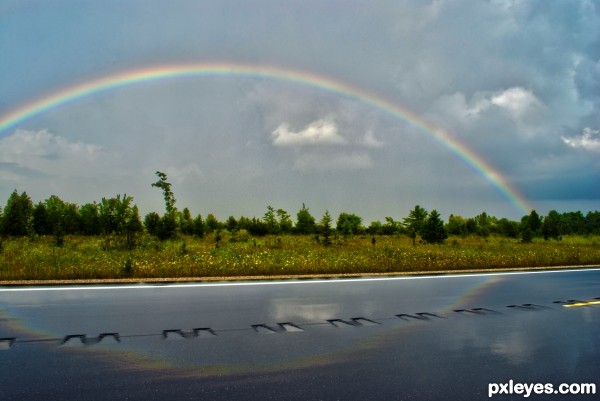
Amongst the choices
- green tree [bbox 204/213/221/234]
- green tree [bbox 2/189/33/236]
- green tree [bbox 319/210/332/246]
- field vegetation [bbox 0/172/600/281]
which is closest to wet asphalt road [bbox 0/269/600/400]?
field vegetation [bbox 0/172/600/281]

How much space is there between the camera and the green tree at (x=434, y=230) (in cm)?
3716

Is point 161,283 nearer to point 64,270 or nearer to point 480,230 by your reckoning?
point 64,270

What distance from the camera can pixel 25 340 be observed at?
6426 millimetres

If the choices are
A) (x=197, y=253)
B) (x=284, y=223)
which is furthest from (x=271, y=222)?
(x=197, y=253)

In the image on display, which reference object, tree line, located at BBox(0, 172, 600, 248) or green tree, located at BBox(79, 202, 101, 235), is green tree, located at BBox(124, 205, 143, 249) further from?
green tree, located at BBox(79, 202, 101, 235)

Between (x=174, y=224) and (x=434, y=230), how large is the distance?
18637mm

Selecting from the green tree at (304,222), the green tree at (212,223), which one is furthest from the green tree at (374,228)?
the green tree at (212,223)

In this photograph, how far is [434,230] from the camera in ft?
123

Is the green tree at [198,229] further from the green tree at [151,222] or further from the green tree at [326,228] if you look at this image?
the green tree at [326,228]

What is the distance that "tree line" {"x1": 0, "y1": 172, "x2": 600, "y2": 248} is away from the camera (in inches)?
1080

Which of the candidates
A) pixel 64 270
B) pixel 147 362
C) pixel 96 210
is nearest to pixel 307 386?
pixel 147 362

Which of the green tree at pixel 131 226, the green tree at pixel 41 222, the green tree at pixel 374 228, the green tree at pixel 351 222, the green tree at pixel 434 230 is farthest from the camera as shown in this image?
the green tree at pixel 374 228

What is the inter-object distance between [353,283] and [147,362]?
8.61m

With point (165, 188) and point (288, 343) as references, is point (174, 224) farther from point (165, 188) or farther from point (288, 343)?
point (288, 343)
